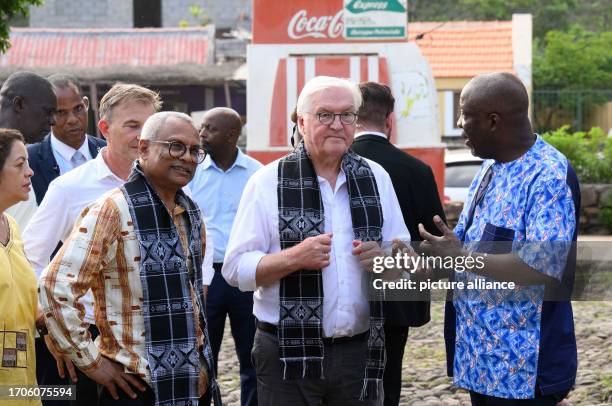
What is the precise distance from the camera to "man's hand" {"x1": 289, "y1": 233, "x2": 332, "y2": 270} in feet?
13.4

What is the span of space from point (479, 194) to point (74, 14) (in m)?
31.8

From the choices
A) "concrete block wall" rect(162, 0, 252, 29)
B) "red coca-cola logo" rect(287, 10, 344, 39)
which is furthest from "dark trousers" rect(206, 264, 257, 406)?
"concrete block wall" rect(162, 0, 252, 29)

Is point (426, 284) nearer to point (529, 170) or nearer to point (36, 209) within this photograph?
point (529, 170)

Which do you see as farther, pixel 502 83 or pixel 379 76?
pixel 379 76

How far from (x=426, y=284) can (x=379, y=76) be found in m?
6.17

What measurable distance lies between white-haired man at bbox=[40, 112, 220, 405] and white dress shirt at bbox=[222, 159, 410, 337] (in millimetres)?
287

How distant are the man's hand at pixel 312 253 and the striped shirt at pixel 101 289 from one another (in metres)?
0.61

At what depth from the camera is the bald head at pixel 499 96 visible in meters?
4.16

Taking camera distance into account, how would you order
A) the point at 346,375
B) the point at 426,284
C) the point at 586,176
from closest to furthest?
the point at 346,375 → the point at 426,284 → the point at 586,176

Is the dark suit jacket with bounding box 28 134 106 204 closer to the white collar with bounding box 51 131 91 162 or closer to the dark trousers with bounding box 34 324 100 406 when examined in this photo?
the white collar with bounding box 51 131 91 162

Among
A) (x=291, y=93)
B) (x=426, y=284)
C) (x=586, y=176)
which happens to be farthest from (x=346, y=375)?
(x=586, y=176)

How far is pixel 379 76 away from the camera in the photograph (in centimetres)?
1047

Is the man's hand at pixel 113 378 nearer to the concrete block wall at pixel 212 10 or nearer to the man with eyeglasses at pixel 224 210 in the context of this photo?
the man with eyeglasses at pixel 224 210

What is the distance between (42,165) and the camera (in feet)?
18.4
